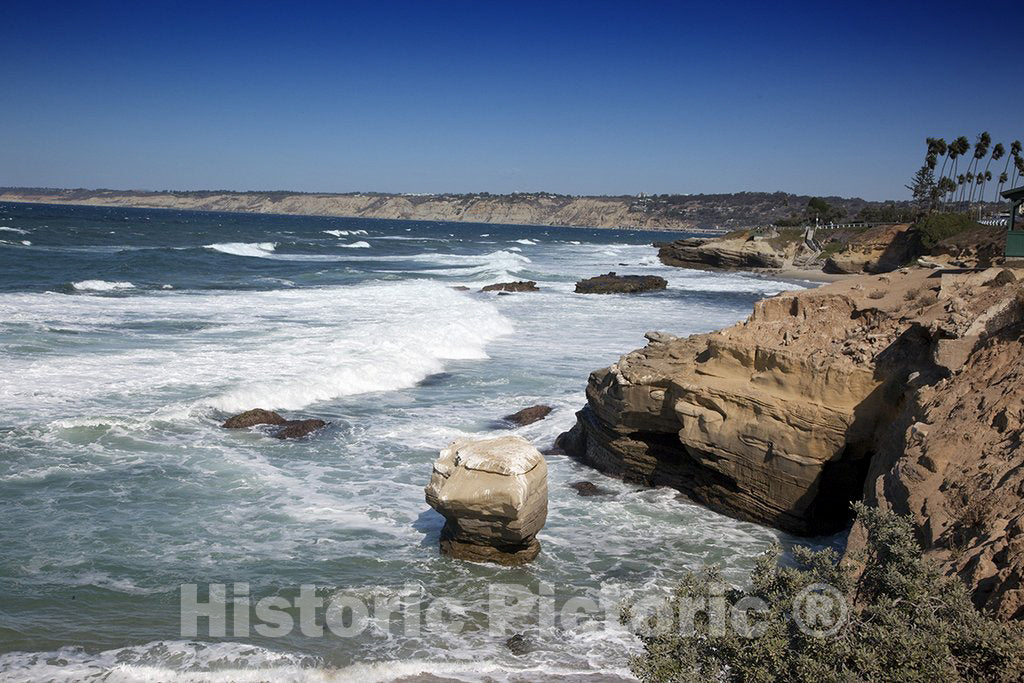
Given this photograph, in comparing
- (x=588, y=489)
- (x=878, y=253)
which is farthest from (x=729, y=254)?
(x=588, y=489)

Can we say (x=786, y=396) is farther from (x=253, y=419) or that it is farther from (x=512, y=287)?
(x=512, y=287)

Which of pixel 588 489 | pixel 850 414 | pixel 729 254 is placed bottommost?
pixel 588 489

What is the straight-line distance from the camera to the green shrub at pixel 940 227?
44906 mm

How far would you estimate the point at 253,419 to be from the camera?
14867mm

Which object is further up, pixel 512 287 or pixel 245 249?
pixel 245 249

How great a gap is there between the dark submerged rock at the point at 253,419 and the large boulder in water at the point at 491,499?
6.46 metres

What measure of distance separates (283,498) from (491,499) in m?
3.85

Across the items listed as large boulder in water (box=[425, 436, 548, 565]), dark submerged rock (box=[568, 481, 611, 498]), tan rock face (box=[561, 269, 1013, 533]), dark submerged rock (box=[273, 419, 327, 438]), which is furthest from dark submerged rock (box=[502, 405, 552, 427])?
large boulder in water (box=[425, 436, 548, 565])

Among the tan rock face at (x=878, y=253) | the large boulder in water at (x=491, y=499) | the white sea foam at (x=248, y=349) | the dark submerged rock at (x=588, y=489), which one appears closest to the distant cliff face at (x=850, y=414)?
the dark submerged rock at (x=588, y=489)

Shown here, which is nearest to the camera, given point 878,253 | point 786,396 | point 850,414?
point 850,414

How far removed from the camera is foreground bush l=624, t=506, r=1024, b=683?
15.5ft

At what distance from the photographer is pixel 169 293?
115 ft

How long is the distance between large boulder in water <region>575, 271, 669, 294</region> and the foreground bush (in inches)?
1420

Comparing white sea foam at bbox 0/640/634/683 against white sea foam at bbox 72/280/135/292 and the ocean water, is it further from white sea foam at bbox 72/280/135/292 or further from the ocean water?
white sea foam at bbox 72/280/135/292
